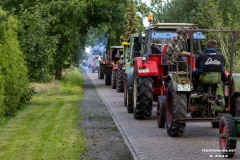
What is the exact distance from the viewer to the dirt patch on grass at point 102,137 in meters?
12.0

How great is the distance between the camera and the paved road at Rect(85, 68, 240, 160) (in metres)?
11.8

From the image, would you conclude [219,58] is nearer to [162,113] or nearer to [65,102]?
[162,113]

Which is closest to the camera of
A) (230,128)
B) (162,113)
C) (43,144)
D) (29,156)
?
(230,128)

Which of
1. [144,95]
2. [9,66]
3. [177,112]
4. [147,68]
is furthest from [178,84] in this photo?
[9,66]

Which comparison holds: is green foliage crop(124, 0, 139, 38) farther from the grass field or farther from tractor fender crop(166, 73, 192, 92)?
tractor fender crop(166, 73, 192, 92)

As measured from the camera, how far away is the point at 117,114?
19.9m

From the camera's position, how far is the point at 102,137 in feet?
47.5

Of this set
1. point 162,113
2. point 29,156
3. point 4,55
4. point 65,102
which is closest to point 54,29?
point 65,102

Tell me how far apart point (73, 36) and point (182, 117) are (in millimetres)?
23628

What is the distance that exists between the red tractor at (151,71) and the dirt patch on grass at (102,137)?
98 cm

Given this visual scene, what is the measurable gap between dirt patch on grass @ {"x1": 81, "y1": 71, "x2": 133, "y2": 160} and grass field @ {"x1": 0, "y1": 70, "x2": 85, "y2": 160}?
0.21m

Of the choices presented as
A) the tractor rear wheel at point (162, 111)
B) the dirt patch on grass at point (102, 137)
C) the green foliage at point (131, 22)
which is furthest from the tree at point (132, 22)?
the tractor rear wheel at point (162, 111)

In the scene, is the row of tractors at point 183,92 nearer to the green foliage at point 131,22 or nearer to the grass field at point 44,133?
the grass field at point 44,133

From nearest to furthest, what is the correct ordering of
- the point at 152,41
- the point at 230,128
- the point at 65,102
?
1. the point at 230,128
2. the point at 152,41
3. the point at 65,102
